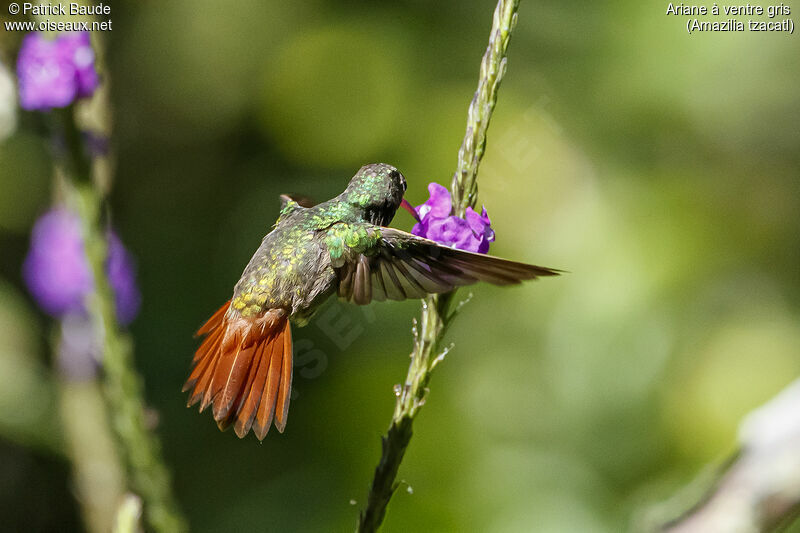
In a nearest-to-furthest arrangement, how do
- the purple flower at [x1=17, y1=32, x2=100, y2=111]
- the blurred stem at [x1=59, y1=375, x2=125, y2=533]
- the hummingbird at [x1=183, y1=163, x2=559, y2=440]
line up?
1. the hummingbird at [x1=183, y1=163, x2=559, y2=440]
2. the purple flower at [x1=17, y1=32, x2=100, y2=111]
3. the blurred stem at [x1=59, y1=375, x2=125, y2=533]

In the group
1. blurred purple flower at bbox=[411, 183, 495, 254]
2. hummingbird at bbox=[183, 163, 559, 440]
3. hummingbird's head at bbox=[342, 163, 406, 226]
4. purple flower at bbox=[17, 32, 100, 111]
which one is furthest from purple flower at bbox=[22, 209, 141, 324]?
blurred purple flower at bbox=[411, 183, 495, 254]

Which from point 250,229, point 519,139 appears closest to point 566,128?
point 519,139

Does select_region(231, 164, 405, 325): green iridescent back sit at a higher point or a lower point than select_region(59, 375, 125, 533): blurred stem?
higher

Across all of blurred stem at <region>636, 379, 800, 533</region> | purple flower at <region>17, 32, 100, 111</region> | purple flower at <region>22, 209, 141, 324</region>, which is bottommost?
blurred stem at <region>636, 379, 800, 533</region>

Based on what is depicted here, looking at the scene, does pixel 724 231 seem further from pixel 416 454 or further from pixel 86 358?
pixel 86 358

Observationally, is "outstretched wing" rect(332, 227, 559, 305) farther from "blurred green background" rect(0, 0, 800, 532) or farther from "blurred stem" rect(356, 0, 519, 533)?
"blurred green background" rect(0, 0, 800, 532)

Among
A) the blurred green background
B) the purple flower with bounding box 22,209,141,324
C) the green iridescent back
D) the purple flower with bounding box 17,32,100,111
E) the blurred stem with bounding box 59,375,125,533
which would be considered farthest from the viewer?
the blurred green background

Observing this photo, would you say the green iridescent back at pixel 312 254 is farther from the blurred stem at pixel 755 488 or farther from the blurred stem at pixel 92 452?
the blurred stem at pixel 92 452
